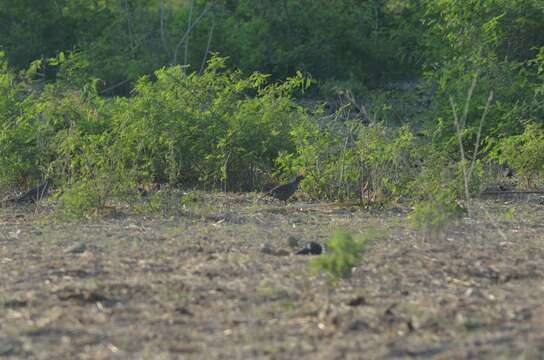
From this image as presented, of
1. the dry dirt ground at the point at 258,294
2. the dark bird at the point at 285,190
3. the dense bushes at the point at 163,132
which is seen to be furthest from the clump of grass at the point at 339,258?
the dark bird at the point at 285,190

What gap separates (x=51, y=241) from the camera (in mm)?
6391

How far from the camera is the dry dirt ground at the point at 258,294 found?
3951mm

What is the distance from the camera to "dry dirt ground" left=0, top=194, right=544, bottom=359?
3.95 meters

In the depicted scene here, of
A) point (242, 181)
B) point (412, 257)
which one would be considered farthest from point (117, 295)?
point (242, 181)

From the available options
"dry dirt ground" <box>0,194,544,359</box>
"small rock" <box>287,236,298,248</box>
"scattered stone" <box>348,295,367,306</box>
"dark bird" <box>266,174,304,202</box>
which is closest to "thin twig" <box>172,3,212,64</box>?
"dark bird" <box>266,174,304,202</box>

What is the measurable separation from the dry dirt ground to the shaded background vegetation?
2.35 ft

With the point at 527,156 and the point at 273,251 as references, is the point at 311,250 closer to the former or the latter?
the point at 273,251

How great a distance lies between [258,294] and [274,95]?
6.35 meters

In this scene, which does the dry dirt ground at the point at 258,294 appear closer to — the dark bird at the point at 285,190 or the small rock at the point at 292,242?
the small rock at the point at 292,242

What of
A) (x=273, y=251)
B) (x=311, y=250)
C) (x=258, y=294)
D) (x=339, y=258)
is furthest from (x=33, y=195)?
(x=339, y=258)

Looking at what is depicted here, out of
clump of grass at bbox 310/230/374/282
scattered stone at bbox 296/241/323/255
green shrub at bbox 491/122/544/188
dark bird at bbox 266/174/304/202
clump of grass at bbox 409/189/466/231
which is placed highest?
clump of grass at bbox 310/230/374/282

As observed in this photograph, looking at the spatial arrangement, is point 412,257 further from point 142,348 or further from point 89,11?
point 89,11

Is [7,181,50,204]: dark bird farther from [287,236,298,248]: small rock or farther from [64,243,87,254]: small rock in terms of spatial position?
[287,236,298,248]: small rock

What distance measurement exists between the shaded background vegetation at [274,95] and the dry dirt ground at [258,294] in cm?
72
